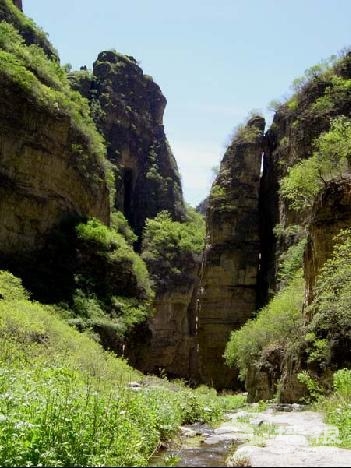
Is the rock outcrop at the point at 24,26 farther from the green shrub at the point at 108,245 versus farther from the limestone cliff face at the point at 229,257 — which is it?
the green shrub at the point at 108,245

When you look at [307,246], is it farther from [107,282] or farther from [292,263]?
[107,282]

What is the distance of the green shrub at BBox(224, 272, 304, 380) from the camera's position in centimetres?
2564

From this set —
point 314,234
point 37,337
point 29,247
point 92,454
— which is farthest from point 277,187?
point 92,454

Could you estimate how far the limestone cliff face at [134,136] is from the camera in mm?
64750

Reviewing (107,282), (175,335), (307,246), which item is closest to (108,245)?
(107,282)

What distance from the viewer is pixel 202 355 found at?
41812mm

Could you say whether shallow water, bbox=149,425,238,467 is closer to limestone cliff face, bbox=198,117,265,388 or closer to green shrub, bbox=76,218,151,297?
green shrub, bbox=76,218,151,297

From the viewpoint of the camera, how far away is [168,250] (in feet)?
202

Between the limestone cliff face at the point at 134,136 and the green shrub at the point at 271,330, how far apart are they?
35.1 m

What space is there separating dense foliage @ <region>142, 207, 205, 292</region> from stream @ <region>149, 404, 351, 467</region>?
46727 mm

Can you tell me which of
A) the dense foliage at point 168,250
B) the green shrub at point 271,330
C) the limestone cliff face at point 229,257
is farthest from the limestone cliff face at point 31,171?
the dense foliage at point 168,250

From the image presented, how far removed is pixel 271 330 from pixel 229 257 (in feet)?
50.9

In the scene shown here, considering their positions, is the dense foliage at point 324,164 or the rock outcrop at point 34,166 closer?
the dense foliage at point 324,164

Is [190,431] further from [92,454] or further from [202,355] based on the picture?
[202,355]
